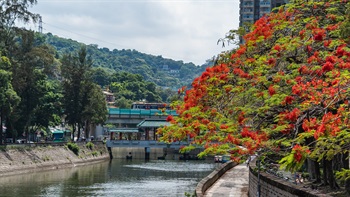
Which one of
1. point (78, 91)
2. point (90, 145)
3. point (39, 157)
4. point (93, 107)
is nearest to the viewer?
point (39, 157)

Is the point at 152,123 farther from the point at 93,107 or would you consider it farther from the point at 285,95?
the point at 285,95

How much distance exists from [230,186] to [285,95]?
65.8 feet

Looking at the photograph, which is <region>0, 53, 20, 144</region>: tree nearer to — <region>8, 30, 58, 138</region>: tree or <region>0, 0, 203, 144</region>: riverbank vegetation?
<region>0, 0, 203, 144</region>: riverbank vegetation

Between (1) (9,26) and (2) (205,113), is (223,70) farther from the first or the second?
(1) (9,26)

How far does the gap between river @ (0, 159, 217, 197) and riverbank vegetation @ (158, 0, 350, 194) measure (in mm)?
22872

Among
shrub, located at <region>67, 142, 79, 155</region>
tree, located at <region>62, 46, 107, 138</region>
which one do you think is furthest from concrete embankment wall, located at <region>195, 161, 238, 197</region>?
tree, located at <region>62, 46, 107, 138</region>

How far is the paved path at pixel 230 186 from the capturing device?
36250mm

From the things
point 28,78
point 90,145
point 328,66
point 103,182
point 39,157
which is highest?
point 28,78

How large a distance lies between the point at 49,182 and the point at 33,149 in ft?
54.2

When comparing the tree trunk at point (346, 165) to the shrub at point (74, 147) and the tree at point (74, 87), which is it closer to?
the shrub at point (74, 147)

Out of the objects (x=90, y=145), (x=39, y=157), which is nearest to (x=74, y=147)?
(x=90, y=145)

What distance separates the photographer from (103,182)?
6444cm

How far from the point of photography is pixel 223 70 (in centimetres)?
Answer: 2889

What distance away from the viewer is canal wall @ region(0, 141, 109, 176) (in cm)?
6712
